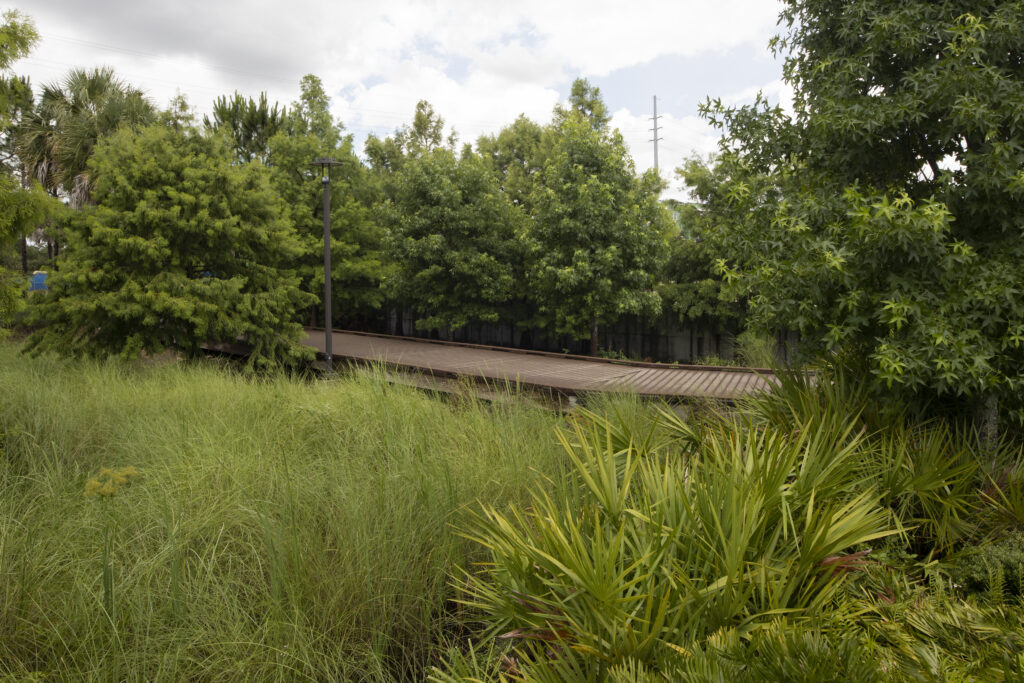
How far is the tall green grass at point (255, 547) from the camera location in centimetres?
288

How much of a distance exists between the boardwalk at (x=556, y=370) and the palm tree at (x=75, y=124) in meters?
9.50

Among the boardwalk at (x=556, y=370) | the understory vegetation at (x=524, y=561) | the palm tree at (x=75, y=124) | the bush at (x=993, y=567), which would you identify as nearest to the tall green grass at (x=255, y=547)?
the understory vegetation at (x=524, y=561)

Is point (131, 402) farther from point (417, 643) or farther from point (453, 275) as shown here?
point (453, 275)

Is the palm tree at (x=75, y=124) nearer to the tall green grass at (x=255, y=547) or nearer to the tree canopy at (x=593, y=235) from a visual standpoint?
the tree canopy at (x=593, y=235)

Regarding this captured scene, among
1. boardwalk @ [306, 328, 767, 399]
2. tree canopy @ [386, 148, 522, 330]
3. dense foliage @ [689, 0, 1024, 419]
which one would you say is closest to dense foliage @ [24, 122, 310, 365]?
boardwalk @ [306, 328, 767, 399]

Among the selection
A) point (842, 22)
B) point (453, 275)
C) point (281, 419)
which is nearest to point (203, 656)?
point (281, 419)

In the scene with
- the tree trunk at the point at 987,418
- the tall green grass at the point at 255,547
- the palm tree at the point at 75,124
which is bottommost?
the tall green grass at the point at 255,547

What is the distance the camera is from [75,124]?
19.7 meters

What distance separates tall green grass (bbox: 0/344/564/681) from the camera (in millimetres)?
2875

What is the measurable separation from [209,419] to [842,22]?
7743 mm

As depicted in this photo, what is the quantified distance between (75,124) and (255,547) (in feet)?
72.5

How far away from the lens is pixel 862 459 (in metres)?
4.10

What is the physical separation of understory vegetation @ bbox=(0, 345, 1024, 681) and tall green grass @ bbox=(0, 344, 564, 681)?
2cm

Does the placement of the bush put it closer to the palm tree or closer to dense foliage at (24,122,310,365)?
dense foliage at (24,122,310,365)
